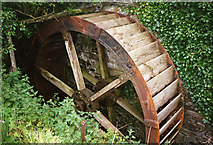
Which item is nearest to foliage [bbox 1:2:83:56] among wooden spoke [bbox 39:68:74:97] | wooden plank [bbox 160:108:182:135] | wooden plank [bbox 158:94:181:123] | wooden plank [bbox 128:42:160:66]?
wooden spoke [bbox 39:68:74:97]

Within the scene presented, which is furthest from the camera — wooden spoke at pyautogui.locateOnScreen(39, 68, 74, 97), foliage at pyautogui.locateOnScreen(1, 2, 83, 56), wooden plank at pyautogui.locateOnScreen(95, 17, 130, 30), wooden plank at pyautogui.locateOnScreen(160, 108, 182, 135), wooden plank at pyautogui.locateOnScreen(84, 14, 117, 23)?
wooden spoke at pyautogui.locateOnScreen(39, 68, 74, 97)

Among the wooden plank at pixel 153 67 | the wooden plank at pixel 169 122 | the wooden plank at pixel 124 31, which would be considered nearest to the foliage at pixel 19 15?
the wooden plank at pixel 124 31

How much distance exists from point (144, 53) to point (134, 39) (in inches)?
11.1

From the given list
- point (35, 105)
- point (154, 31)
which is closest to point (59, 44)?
point (35, 105)

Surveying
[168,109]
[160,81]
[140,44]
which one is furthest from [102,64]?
[168,109]

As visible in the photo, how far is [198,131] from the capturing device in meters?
3.19

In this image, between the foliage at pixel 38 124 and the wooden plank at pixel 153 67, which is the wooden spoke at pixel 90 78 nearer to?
the foliage at pixel 38 124

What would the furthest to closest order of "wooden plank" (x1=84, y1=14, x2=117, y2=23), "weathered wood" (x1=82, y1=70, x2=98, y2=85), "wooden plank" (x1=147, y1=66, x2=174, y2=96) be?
"weathered wood" (x1=82, y1=70, x2=98, y2=85)
"wooden plank" (x1=84, y1=14, x2=117, y2=23)
"wooden plank" (x1=147, y1=66, x2=174, y2=96)

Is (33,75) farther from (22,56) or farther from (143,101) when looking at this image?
(143,101)

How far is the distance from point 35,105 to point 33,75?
1965 millimetres

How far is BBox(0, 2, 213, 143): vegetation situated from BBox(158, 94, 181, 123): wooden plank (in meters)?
0.51

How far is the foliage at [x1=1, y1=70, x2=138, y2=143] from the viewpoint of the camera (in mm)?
2061

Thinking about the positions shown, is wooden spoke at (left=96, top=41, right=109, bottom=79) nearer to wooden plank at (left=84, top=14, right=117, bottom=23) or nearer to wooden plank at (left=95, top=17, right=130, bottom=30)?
wooden plank at (left=84, top=14, right=117, bottom=23)

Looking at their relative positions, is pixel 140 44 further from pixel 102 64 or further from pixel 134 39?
pixel 102 64
